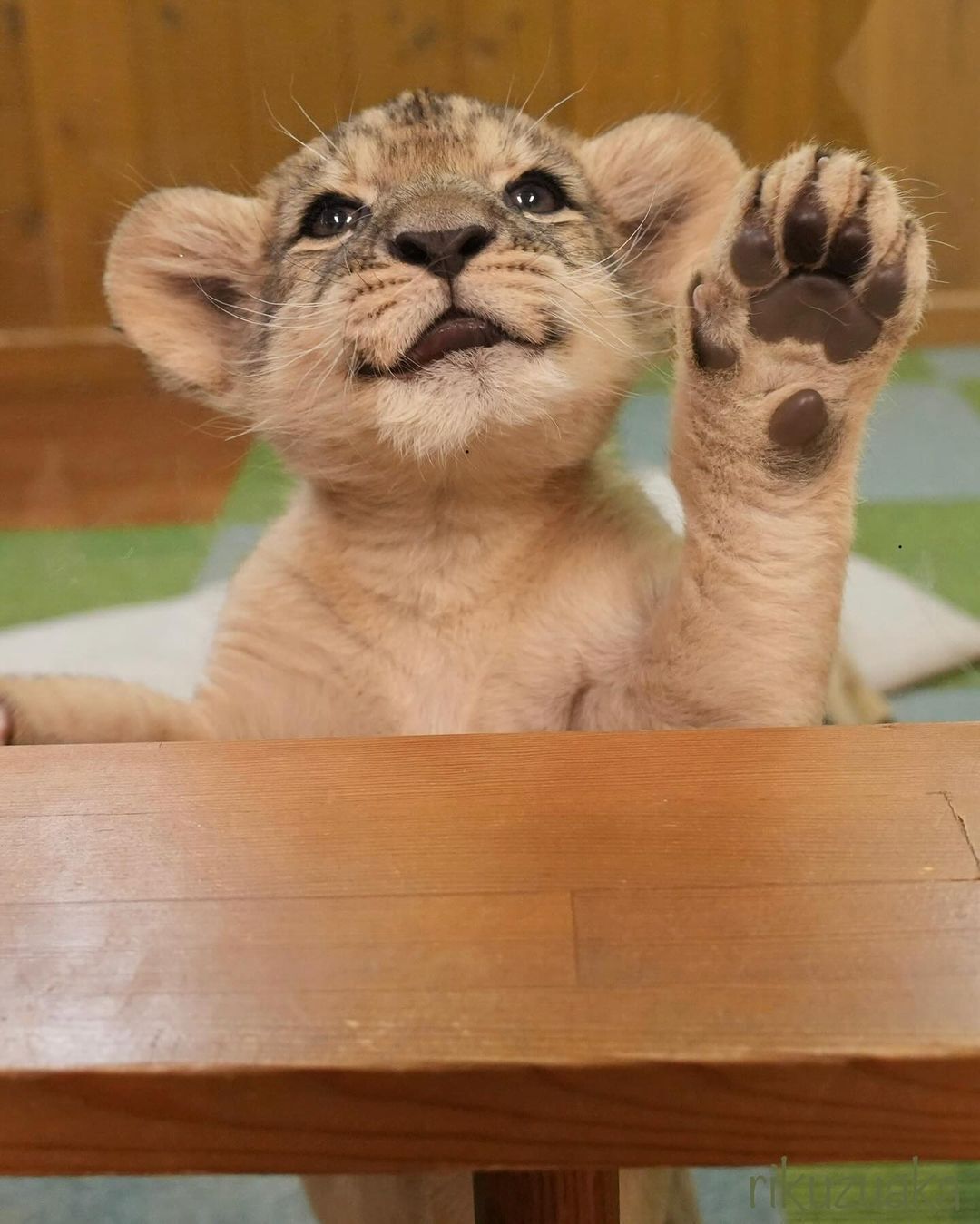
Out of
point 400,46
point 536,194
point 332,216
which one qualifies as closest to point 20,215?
point 332,216

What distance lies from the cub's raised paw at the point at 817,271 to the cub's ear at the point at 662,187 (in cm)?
29

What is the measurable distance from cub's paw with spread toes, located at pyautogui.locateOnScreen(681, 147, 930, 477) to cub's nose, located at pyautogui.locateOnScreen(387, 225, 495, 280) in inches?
7.6

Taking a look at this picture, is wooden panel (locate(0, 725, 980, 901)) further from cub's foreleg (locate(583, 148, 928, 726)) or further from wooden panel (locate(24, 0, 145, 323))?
wooden panel (locate(24, 0, 145, 323))

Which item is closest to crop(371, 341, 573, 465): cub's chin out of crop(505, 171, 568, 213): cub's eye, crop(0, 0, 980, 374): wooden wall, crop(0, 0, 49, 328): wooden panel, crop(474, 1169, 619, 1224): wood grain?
crop(505, 171, 568, 213): cub's eye

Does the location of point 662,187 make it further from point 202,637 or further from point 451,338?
point 202,637

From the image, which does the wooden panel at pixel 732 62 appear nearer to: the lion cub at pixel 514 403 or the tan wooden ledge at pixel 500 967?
the lion cub at pixel 514 403

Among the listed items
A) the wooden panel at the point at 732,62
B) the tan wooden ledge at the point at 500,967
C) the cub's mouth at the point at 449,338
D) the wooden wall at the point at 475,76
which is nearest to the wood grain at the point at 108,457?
the wooden wall at the point at 475,76

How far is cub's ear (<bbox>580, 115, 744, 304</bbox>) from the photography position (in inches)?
52.8

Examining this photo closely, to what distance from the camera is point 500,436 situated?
4.00 feet

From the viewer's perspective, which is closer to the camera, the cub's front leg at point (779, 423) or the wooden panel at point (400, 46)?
the cub's front leg at point (779, 423)

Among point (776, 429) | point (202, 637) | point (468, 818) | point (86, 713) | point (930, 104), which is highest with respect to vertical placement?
point (930, 104)

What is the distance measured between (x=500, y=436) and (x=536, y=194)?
29 centimetres

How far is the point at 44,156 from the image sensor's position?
1342 millimetres

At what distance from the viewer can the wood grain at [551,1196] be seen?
731 mm
